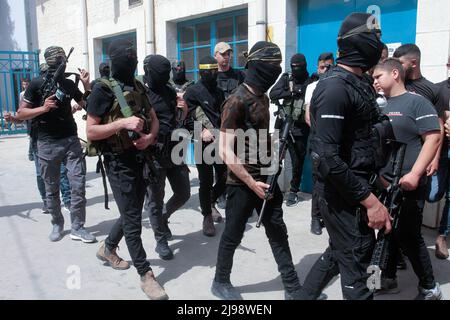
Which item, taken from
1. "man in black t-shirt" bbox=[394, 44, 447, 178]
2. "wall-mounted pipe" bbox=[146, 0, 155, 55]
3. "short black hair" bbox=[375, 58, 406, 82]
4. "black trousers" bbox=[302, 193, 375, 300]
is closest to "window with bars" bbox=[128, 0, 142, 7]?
"wall-mounted pipe" bbox=[146, 0, 155, 55]

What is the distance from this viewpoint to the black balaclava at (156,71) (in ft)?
12.3

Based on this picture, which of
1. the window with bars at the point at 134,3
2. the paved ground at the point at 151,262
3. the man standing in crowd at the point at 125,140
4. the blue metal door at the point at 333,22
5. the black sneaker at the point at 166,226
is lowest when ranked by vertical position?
the paved ground at the point at 151,262

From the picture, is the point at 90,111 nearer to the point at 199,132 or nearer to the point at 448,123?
the point at 199,132

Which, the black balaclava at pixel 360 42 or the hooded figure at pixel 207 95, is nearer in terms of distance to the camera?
the black balaclava at pixel 360 42

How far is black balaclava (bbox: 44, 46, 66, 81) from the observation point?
426cm

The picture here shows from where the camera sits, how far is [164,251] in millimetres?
3900

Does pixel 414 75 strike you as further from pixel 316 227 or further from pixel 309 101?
pixel 316 227

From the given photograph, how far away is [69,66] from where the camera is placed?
36.6 feet

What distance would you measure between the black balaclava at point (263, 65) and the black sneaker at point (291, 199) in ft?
9.12

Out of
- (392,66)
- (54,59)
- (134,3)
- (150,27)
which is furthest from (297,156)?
(134,3)

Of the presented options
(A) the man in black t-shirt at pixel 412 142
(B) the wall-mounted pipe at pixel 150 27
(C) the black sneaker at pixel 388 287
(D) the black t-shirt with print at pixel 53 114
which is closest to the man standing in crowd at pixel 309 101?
(C) the black sneaker at pixel 388 287

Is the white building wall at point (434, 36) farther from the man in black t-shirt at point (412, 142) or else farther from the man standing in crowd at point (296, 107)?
the man in black t-shirt at point (412, 142)

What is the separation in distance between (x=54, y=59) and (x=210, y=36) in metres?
3.54

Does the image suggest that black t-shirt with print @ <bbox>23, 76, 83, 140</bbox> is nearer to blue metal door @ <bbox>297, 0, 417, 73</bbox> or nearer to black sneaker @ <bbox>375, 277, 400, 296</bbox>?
blue metal door @ <bbox>297, 0, 417, 73</bbox>
